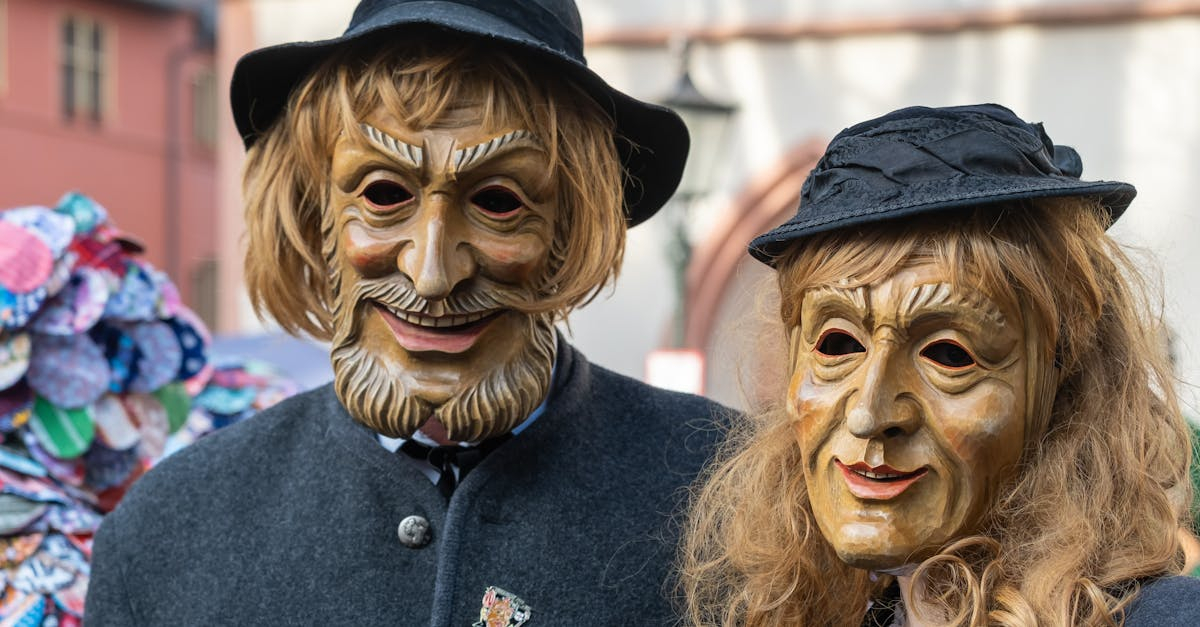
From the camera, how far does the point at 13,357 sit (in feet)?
10.3

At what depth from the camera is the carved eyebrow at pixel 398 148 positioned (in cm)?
262

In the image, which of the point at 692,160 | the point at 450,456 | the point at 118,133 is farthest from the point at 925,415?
the point at 118,133

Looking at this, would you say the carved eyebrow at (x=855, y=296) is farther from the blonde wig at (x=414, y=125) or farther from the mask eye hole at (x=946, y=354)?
the blonde wig at (x=414, y=125)

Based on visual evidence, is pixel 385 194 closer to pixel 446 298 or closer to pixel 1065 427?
pixel 446 298

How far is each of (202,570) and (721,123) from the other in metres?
4.79

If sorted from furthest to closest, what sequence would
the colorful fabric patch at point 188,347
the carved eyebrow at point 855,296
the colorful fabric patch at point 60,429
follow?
the colorful fabric patch at point 188,347, the colorful fabric patch at point 60,429, the carved eyebrow at point 855,296

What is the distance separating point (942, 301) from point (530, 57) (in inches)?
37.5

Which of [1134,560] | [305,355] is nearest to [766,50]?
[305,355]

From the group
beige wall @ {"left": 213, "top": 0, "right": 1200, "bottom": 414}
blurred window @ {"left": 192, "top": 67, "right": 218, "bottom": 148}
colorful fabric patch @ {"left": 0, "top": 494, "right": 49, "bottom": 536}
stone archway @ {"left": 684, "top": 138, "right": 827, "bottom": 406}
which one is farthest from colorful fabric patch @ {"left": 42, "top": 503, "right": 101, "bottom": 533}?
blurred window @ {"left": 192, "top": 67, "right": 218, "bottom": 148}

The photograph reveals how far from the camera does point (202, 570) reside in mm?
2775

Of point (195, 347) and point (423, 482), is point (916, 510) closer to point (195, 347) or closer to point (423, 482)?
point (423, 482)

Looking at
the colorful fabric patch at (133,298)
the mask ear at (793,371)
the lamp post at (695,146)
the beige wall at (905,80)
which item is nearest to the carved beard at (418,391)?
the mask ear at (793,371)

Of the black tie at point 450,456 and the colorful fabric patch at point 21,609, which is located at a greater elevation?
the black tie at point 450,456

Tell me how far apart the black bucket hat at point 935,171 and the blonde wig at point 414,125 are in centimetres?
57
